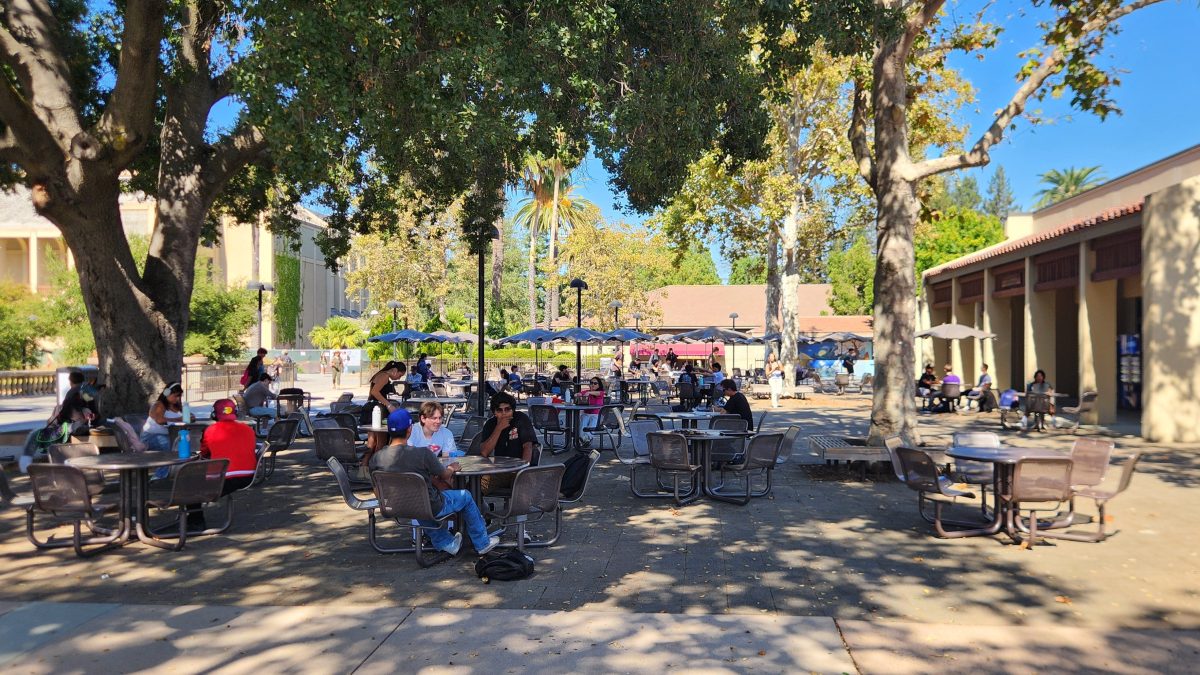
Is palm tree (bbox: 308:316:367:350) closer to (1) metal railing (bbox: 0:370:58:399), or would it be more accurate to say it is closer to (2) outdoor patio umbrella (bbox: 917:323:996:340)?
(1) metal railing (bbox: 0:370:58:399)

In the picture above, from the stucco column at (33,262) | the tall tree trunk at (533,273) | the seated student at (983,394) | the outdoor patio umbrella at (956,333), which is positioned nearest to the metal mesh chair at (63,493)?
the seated student at (983,394)

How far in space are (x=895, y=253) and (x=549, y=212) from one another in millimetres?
47223

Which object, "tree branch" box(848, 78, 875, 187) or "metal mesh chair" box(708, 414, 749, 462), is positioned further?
"tree branch" box(848, 78, 875, 187)

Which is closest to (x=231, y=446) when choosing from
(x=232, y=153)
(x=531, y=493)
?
(x=531, y=493)

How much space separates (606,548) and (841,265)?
208ft

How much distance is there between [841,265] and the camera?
6819 cm

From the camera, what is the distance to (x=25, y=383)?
30375 millimetres

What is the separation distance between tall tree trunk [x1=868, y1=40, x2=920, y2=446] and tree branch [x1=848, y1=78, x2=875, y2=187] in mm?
446

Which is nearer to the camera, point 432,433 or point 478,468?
point 478,468

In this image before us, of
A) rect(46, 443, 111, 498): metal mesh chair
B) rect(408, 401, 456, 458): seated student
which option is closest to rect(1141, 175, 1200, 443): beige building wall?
rect(408, 401, 456, 458): seated student

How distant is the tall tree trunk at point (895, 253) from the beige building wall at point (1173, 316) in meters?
7.68

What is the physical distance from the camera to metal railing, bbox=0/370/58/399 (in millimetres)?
29641

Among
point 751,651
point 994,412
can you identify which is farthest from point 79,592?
point 994,412

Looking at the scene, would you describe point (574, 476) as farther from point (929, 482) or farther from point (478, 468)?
point (929, 482)
